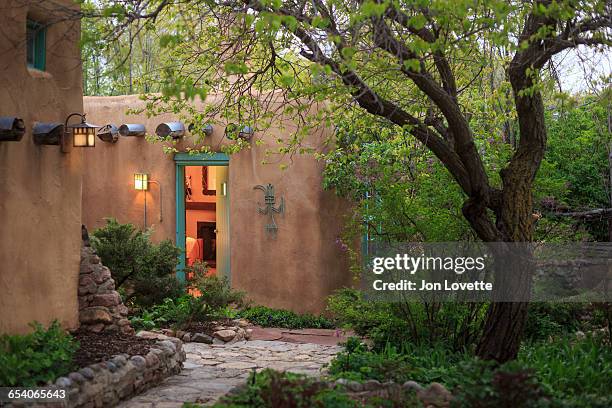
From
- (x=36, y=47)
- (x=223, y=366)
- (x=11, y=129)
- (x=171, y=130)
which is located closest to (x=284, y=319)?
(x=223, y=366)

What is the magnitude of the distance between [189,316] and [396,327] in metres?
3.22

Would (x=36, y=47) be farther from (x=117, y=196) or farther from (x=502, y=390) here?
(x=117, y=196)

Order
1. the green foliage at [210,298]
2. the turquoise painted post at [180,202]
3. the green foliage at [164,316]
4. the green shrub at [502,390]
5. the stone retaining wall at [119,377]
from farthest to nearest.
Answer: the turquoise painted post at [180,202], the green foliage at [210,298], the green foliage at [164,316], the stone retaining wall at [119,377], the green shrub at [502,390]

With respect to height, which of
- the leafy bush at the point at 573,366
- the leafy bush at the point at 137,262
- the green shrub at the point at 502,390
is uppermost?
the leafy bush at the point at 137,262

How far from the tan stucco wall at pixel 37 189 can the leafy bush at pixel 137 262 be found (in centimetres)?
207

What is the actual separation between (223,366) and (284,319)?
10.6ft

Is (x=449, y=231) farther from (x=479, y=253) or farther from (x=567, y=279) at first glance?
(x=567, y=279)

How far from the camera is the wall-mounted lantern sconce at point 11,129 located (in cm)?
605

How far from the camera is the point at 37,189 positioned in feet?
22.8

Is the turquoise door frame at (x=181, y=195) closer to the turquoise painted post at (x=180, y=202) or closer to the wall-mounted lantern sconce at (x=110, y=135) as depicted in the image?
the turquoise painted post at (x=180, y=202)

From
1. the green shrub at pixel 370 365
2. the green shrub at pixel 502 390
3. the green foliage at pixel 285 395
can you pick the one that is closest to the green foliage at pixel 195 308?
the green shrub at pixel 370 365

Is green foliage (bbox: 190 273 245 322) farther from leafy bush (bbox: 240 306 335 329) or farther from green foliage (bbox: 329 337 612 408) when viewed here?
green foliage (bbox: 329 337 612 408)

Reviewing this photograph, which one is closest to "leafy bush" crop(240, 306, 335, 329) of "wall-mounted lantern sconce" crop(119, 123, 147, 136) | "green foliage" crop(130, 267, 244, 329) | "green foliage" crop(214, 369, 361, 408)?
"green foliage" crop(130, 267, 244, 329)

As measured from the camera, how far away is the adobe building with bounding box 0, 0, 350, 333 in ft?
21.7
